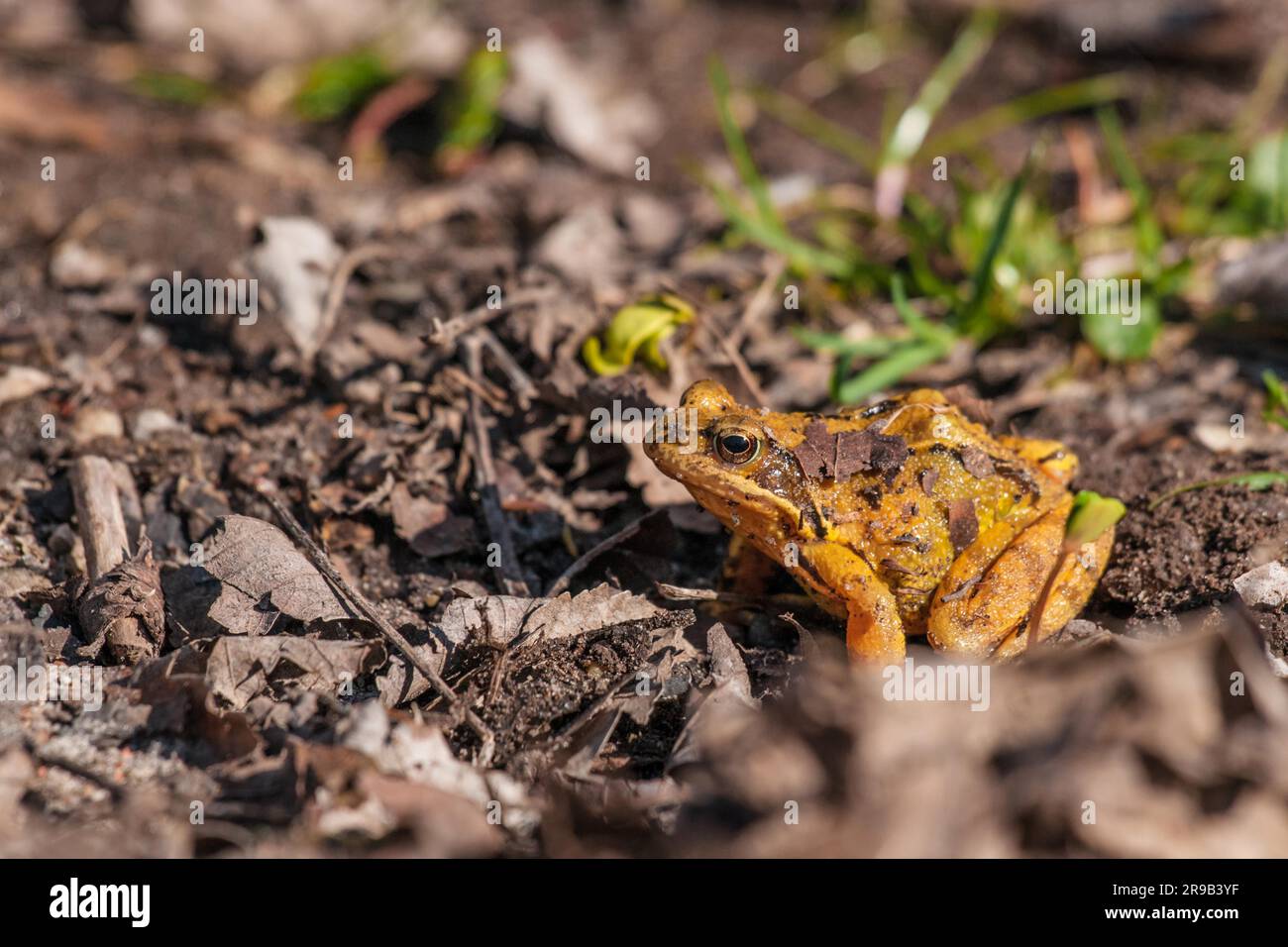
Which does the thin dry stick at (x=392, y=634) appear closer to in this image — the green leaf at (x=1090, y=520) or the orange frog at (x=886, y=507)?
the orange frog at (x=886, y=507)

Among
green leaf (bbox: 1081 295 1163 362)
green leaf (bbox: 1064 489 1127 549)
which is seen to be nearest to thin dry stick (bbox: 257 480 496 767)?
green leaf (bbox: 1064 489 1127 549)

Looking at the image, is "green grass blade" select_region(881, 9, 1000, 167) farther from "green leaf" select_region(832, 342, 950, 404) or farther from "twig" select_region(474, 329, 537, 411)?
"twig" select_region(474, 329, 537, 411)

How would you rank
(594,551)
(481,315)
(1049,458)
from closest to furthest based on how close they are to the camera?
(1049,458) < (594,551) < (481,315)

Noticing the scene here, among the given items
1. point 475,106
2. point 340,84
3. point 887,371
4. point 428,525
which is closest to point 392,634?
point 428,525

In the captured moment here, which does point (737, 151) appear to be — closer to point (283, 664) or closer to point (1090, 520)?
point (1090, 520)

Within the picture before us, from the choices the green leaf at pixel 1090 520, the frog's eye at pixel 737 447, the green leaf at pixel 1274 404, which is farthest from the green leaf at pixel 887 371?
the green leaf at pixel 1090 520

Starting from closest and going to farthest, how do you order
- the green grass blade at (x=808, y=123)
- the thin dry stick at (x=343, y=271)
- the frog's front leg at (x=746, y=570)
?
1. the frog's front leg at (x=746, y=570)
2. the thin dry stick at (x=343, y=271)
3. the green grass blade at (x=808, y=123)

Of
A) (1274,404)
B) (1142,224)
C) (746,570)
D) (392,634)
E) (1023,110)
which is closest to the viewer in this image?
(392,634)
